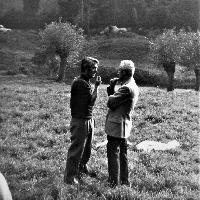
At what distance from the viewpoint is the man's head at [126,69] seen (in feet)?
32.4

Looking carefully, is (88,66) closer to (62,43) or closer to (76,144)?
(76,144)

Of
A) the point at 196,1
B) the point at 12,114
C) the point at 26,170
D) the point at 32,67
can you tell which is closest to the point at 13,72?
the point at 32,67

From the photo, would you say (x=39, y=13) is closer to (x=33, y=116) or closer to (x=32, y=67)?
(x=32, y=67)

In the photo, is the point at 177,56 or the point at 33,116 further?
the point at 177,56

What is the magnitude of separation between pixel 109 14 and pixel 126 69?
95.5 m

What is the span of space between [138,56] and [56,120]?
52.5 meters

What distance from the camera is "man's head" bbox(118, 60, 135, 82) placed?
9891 mm

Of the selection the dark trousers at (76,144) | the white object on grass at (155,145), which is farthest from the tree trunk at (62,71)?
the dark trousers at (76,144)

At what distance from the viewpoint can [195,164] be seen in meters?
13.1

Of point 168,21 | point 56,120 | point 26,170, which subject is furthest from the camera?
point 168,21

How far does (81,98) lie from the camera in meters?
10.3

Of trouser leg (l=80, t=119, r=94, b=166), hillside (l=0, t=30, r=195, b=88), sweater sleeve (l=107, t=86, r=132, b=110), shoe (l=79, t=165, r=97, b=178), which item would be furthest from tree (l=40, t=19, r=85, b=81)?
sweater sleeve (l=107, t=86, r=132, b=110)

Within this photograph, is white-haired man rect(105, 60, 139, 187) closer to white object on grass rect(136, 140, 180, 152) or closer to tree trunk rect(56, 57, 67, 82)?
white object on grass rect(136, 140, 180, 152)

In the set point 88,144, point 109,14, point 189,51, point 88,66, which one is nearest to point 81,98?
point 88,66
